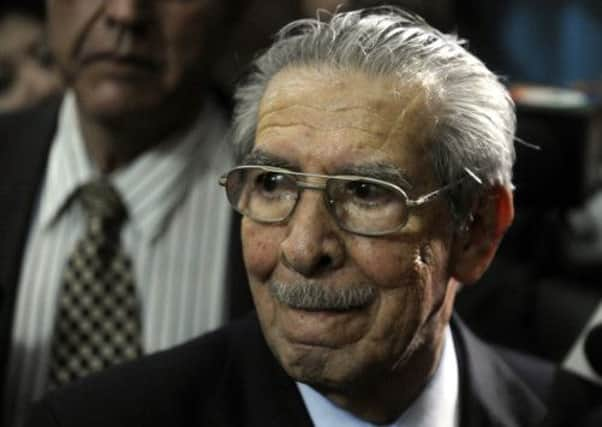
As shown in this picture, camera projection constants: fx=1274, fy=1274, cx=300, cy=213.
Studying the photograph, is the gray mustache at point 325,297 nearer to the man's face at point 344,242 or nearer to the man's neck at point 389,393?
the man's face at point 344,242

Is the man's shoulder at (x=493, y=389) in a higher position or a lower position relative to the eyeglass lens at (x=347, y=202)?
lower

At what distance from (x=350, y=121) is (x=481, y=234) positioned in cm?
30

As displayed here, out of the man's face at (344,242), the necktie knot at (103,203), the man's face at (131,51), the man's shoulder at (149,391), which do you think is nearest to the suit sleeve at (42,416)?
the man's shoulder at (149,391)

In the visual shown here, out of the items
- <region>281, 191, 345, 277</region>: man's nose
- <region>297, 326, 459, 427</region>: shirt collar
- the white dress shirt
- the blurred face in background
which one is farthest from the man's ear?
the blurred face in background

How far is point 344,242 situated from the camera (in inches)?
63.9

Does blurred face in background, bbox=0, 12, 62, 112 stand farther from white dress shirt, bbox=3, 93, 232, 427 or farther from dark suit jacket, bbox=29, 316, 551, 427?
dark suit jacket, bbox=29, 316, 551, 427

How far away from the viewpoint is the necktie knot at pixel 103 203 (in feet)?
8.13

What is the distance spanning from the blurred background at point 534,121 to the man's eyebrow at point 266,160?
1.32 feet

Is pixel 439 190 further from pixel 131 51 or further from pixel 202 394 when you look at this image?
pixel 131 51

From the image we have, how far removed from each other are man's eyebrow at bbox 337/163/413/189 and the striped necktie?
92 centimetres

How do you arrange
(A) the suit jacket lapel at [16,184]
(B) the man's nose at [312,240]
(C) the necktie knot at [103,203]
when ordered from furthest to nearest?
(C) the necktie knot at [103,203] → (A) the suit jacket lapel at [16,184] → (B) the man's nose at [312,240]

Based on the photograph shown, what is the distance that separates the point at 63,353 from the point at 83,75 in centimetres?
54

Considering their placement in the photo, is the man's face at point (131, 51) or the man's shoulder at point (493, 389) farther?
the man's face at point (131, 51)

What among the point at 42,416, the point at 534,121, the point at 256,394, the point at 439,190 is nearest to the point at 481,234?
the point at 439,190
